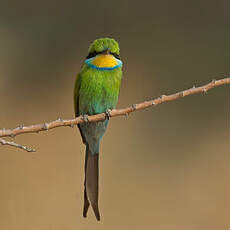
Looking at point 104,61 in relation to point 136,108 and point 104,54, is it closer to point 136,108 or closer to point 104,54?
point 104,54

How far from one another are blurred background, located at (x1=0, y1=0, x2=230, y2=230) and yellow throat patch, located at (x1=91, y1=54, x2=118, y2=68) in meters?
0.55

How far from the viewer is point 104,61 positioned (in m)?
1.43

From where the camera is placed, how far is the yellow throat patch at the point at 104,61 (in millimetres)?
1405

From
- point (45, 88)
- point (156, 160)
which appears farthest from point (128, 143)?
point (45, 88)

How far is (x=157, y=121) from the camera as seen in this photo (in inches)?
80.9

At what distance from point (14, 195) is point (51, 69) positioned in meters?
0.48

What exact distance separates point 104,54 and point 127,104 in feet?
2.13

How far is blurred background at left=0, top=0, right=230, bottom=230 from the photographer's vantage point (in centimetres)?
198

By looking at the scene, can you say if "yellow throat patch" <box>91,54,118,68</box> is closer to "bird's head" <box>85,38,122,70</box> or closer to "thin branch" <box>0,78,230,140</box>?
"bird's head" <box>85,38,122,70</box>

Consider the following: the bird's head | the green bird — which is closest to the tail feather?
the green bird

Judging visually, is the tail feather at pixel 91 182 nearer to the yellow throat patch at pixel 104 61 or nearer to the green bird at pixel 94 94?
the green bird at pixel 94 94

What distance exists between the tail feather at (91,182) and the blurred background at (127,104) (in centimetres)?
43

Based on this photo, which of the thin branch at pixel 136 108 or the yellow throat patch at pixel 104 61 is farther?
the yellow throat patch at pixel 104 61

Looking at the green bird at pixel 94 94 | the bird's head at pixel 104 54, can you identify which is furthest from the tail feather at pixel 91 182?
the bird's head at pixel 104 54
